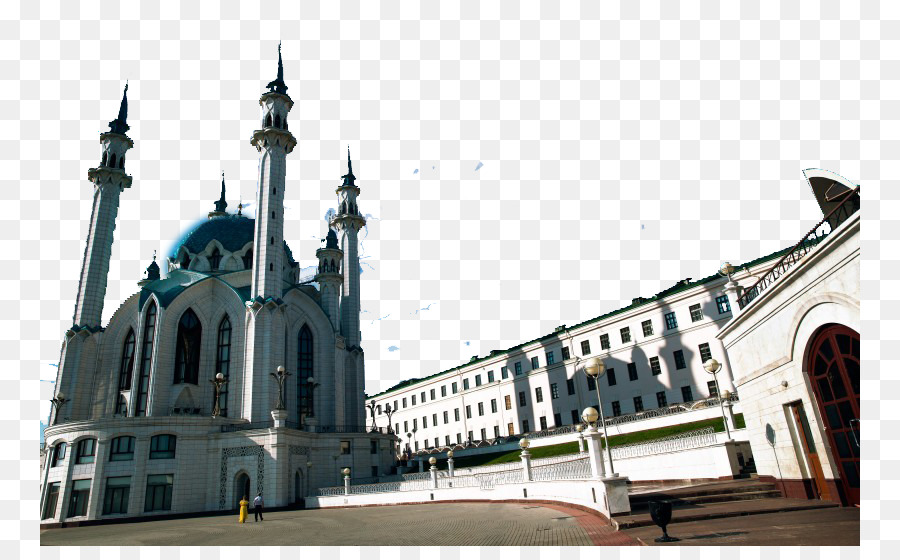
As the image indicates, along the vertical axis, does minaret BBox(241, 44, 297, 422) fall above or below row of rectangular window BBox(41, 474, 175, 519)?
above

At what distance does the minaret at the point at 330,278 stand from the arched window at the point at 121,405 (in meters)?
18.5

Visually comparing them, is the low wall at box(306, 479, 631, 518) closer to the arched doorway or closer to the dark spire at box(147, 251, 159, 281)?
the arched doorway

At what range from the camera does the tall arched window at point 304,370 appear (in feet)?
144

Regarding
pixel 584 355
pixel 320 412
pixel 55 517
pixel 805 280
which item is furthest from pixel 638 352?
pixel 55 517

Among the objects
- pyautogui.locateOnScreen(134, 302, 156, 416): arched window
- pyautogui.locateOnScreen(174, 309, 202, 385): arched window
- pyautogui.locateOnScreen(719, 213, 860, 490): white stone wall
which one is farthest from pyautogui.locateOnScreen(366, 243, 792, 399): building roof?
pyautogui.locateOnScreen(134, 302, 156, 416): arched window

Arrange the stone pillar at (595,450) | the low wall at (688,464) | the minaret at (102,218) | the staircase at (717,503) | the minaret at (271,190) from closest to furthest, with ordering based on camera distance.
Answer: the staircase at (717,503) → the stone pillar at (595,450) → the low wall at (688,464) → the minaret at (102,218) → the minaret at (271,190)

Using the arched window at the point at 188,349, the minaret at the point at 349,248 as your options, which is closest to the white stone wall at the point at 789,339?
the arched window at the point at 188,349

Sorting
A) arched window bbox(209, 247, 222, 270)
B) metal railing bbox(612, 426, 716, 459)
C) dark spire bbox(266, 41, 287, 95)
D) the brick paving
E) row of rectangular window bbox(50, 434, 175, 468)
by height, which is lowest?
the brick paving

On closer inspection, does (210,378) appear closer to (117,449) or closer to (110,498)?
(117,449)

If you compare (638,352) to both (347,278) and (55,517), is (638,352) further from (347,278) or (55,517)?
(55,517)

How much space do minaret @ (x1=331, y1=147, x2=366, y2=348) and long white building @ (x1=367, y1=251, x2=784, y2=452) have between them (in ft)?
34.6

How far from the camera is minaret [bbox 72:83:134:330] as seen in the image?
135 feet

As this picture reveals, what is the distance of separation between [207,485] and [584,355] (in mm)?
35695

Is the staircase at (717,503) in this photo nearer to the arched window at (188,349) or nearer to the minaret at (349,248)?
the arched window at (188,349)
